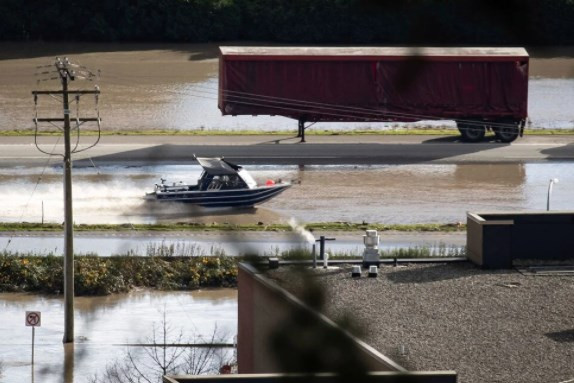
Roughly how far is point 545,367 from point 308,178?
92.9ft

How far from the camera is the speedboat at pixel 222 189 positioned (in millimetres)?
37156

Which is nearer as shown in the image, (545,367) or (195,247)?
(545,367)

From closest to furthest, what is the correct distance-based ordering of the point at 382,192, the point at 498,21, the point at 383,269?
the point at 498,21 < the point at 383,269 < the point at 382,192

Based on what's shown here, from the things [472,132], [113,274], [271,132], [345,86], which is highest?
[345,86]

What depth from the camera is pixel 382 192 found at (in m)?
40.5

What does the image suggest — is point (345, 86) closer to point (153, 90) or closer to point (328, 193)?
point (328, 193)

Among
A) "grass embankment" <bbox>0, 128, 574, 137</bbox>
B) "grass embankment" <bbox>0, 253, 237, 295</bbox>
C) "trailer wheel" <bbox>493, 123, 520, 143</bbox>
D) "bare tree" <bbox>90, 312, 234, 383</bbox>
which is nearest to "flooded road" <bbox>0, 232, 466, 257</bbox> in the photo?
"grass embankment" <bbox>0, 253, 237, 295</bbox>

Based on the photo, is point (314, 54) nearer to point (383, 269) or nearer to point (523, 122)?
point (523, 122)

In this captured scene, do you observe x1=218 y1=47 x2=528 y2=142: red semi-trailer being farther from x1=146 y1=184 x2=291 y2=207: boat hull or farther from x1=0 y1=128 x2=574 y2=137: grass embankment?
x1=146 y1=184 x2=291 y2=207: boat hull

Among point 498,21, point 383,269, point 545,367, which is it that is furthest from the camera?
point 383,269

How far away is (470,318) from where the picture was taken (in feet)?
53.1

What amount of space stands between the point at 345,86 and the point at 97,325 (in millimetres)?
20155

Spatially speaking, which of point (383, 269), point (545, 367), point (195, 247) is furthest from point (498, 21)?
point (195, 247)

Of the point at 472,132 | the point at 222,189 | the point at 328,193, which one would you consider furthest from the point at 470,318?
the point at 472,132
